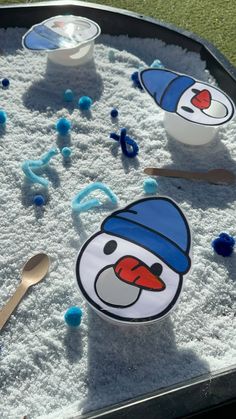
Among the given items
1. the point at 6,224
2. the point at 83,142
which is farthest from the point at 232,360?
the point at 83,142

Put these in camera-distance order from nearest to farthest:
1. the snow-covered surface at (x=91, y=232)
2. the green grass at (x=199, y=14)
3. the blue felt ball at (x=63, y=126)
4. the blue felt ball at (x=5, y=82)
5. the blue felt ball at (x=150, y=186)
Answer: the snow-covered surface at (x=91, y=232), the blue felt ball at (x=150, y=186), the blue felt ball at (x=63, y=126), the blue felt ball at (x=5, y=82), the green grass at (x=199, y=14)

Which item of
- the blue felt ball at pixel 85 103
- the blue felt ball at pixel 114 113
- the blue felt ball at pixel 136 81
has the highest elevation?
the blue felt ball at pixel 136 81

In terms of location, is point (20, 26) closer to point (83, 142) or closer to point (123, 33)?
point (123, 33)

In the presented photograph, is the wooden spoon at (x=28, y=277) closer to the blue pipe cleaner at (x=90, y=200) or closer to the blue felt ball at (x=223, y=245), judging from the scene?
the blue pipe cleaner at (x=90, y=200)

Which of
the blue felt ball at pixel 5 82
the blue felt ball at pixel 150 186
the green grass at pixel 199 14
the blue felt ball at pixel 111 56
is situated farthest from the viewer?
the green grass at pixel 199 14

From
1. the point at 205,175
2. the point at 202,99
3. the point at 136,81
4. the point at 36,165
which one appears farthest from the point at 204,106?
the point at 36,165

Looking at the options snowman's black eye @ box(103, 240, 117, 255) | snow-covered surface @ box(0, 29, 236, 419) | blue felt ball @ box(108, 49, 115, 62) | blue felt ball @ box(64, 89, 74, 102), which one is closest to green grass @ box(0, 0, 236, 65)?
snow-covered surface @ box(0, 29, 236, 419)

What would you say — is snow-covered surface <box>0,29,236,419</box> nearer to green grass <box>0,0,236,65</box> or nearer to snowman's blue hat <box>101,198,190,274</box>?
snowman's blue hat <box>101,198,190,274</box>

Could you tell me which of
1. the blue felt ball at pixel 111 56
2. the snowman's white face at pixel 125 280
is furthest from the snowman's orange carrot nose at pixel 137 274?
the blue felt ball at pixel 111 56
